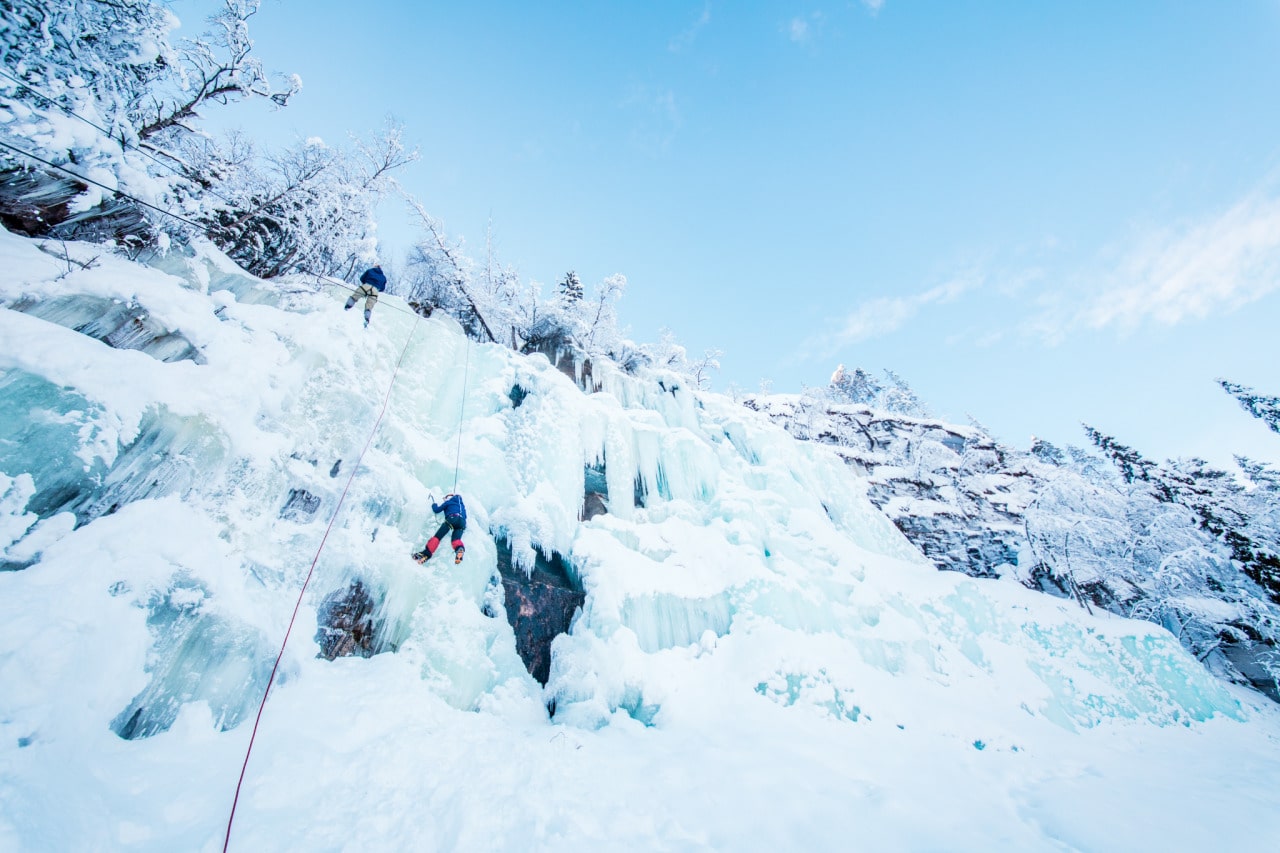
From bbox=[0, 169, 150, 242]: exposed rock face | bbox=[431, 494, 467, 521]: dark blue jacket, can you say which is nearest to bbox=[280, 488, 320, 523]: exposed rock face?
bbox=[431, 494, 467, 521]: dark blue jacket

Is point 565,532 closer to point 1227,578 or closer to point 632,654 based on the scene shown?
point 632,654

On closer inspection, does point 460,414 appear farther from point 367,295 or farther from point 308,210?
point 308,210

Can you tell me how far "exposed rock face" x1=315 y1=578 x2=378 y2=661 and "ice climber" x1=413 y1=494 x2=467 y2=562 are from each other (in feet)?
2.17

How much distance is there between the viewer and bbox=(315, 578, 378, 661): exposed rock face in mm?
4379

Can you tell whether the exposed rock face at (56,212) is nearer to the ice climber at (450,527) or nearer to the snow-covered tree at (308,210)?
the snow-covered tree at (308,210)

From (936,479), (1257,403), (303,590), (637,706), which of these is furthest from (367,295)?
(1257,403)

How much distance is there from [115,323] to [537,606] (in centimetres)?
547

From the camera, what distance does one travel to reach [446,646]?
491cm

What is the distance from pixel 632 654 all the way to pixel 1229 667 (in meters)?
20.9

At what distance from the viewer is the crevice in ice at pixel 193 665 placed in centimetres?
310

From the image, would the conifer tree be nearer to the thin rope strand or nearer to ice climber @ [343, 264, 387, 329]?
Result: the thin rope strand

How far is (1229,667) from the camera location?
13.7 m

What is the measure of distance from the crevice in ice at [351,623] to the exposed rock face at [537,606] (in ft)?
5.23

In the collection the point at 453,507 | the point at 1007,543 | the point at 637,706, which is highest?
the point at 1007,543
